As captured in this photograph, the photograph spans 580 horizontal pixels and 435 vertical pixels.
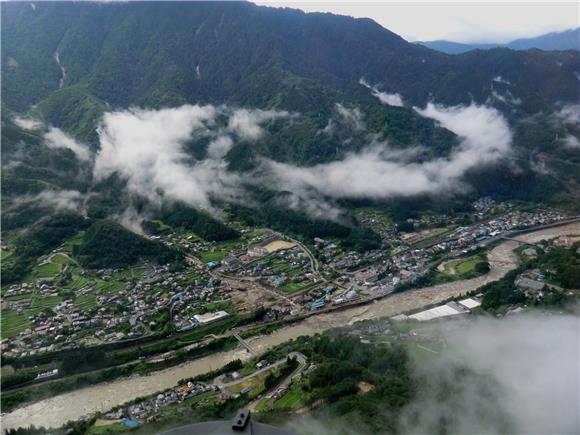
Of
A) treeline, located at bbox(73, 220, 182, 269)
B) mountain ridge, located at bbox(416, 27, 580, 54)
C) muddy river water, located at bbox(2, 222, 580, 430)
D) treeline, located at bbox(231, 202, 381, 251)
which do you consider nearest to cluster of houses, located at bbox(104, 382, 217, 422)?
muddy river water, located at bbox(2, 222, 580, 430)

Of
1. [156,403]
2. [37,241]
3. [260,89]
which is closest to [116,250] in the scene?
[37,241]

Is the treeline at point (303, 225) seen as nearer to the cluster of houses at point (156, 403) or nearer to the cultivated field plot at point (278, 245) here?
the cultivated field plot at point (278, 245)

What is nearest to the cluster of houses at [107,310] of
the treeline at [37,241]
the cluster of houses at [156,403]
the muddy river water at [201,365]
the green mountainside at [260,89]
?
the treeline at [37,241]

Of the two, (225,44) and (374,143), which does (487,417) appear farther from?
(225,44)

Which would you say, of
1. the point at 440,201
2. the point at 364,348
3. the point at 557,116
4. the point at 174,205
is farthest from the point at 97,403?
the point at 557,116

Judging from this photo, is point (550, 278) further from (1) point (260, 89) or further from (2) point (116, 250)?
(1) point (260, 89)

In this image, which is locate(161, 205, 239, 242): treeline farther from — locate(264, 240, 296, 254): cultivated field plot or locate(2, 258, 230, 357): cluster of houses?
locate(2, 258, 230, 357): cluster of houses

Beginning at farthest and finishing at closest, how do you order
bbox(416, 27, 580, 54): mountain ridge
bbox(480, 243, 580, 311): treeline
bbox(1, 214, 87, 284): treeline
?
bbox(416, 27, 580, 54): mountain ridge → bbox(1, 214, 87, 284): treeline → bbox(480, 243, 580, 311): treeline

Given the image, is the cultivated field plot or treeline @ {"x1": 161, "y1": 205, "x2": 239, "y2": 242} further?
treeline @ {"x1": 161, "y1": 205, "x2": 239, "y2": 242}
